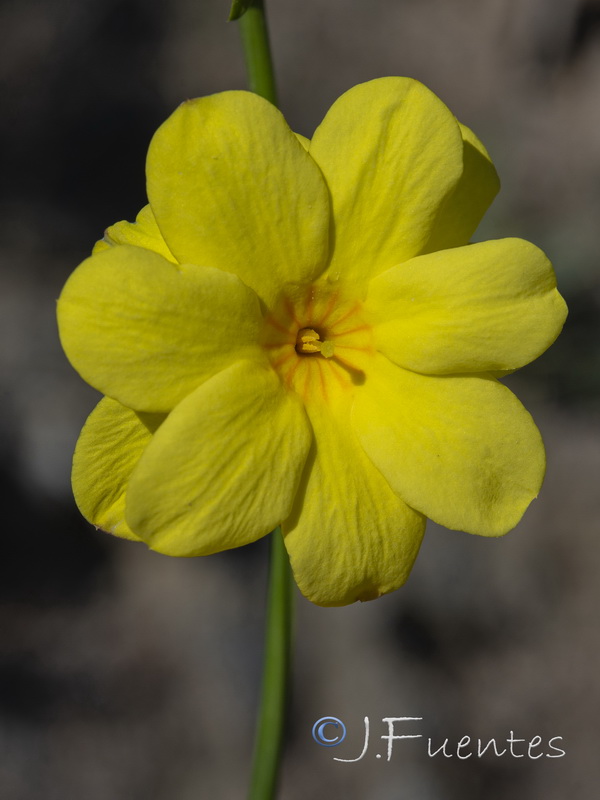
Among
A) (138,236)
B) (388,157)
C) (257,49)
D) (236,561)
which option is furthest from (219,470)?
(236,561)

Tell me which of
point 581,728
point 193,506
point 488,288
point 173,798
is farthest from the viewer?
point 581,728

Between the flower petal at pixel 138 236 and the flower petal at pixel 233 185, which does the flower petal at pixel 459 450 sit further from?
the flower petal at pixel 138 236

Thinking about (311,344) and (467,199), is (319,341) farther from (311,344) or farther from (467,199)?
(467,199)

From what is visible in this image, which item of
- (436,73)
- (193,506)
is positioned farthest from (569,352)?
(193,506)

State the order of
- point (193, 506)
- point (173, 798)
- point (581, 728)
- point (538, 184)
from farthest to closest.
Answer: point (538, 184) < point (581, 728) < point (173, 798) < point (193, 506)

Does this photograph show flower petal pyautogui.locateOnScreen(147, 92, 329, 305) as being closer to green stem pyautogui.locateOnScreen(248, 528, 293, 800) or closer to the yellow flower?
the yellow flower

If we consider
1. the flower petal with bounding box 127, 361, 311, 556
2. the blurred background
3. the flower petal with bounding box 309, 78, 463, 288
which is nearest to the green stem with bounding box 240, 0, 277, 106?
the flower petal with bounding box 309, 78, 463, 288

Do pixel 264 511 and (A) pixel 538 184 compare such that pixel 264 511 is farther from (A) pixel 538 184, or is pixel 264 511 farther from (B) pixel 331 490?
(A) pixel 538 184
